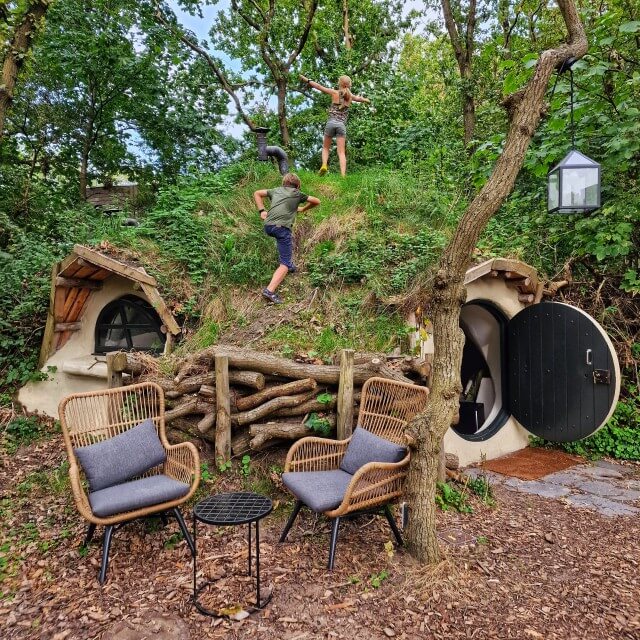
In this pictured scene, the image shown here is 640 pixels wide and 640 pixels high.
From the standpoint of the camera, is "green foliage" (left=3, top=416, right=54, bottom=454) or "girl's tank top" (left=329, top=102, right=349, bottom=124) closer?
"green foliage" (left=3, top=416, right=54, bottom=454)

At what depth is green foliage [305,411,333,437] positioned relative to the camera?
14.0 ft

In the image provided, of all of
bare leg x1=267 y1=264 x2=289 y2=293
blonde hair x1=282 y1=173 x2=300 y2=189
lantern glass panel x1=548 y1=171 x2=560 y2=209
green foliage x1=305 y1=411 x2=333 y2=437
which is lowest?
green foliage x1=305 y1=411 x2=333 y2=437

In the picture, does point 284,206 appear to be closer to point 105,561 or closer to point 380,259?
point 380,259

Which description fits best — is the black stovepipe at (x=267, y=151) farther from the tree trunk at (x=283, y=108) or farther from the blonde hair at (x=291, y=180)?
the blonde hair at (x=291, y=180)

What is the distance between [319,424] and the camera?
4.25 metres

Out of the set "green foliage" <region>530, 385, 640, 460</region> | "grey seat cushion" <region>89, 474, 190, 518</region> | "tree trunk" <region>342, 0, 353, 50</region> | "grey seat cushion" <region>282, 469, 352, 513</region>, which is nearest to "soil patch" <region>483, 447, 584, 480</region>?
"green foliage" <region>530, 385, 640, 460</region>

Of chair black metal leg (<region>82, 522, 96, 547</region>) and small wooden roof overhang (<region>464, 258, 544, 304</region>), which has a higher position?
small wooden roof overhang (<region>464, 258, 544, 304</region>)

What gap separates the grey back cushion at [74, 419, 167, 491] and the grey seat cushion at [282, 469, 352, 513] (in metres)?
1.17

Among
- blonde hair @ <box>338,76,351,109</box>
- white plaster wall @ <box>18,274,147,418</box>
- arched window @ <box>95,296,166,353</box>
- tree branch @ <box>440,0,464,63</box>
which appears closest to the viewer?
white plaster wall @ <box>18,274,147,418</box>

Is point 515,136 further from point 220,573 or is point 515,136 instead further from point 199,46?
point 199,46

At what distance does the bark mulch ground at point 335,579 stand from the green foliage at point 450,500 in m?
0.10

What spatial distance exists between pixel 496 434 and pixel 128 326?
226 inches

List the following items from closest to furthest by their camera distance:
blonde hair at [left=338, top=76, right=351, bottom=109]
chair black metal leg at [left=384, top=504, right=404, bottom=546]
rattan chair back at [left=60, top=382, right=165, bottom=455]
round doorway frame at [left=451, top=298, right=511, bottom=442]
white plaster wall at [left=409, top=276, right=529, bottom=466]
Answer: chair black metal leg at [left=384, top=504, right=404, bottom=546], rattan chair back at [left=60, top=382, right=165, bottom=455], white plaster wall at [left=409, top=276, right=529, bottom=466], round doorway frame at [left=451, top=298, right=511, bottom=442], blonde hair at [left=338, top=76, right=351, bottom=109]

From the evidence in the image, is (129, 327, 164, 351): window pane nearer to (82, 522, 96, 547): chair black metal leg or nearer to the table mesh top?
(82, 522, 96, 547): chair black metal leg
